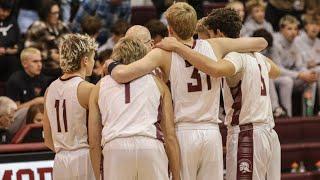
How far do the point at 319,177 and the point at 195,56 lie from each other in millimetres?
4246

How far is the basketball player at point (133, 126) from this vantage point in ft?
21.1

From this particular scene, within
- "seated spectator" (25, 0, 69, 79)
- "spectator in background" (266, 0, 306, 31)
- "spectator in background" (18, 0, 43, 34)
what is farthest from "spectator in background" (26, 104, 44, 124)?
"spectator in background" (266, 0, 306, 31)

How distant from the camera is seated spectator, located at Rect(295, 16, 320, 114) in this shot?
494 inches

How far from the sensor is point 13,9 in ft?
38.1

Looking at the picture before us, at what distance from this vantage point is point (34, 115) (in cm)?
955

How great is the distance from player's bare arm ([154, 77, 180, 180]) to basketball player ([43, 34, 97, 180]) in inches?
23.8

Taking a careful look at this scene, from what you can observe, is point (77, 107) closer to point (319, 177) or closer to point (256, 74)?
point (256, 74)

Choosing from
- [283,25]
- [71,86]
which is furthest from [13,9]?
[71,86]

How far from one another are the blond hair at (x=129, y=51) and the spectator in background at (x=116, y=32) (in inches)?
184

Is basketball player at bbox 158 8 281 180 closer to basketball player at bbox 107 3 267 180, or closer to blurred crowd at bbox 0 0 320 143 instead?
basketball player at bbox 107 3 267 180

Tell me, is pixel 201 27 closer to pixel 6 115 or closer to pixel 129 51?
pixel 129 51

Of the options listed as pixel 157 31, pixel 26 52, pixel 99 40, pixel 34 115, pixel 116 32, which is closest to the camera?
pixel 157 31

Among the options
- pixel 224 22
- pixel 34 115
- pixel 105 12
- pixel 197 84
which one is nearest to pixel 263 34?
pixel 105 12

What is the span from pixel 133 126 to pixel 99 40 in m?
5.61
